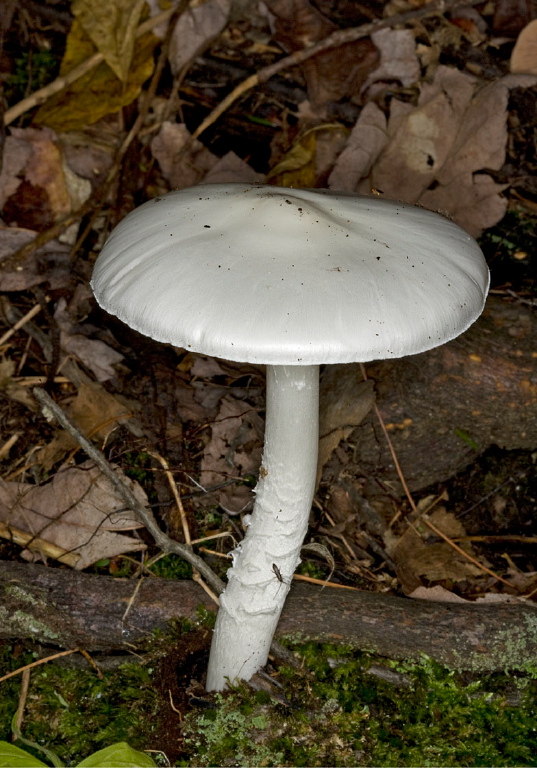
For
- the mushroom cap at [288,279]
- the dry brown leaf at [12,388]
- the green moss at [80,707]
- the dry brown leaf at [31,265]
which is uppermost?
the mushroom cap at [288,279]

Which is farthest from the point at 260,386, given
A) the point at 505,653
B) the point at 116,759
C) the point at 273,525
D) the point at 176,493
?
the point at 116,759

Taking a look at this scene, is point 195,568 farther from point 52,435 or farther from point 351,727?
point 52,435

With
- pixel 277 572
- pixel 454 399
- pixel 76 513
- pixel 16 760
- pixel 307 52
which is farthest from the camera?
pixel 307 52

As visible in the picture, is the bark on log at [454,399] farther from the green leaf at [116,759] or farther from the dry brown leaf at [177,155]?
the green leaf at [116,759]

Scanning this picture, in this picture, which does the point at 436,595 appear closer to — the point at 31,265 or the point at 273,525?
the point at 273,525

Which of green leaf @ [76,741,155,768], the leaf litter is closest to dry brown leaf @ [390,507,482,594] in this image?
the leaf litter

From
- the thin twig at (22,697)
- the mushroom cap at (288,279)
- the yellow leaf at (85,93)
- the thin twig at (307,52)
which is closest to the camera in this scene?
the mushroom cap at (288,279)

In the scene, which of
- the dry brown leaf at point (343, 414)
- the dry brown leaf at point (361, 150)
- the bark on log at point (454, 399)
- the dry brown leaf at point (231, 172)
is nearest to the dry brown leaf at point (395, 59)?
the dry brown leaf at point (361, 150)

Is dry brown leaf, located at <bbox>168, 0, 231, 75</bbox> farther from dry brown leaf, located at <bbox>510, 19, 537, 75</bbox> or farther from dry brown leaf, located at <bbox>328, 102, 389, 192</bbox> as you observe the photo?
dry brown leaf, located at <bbox>510, 19, 537, 75</bbox>
